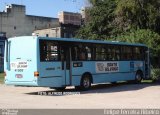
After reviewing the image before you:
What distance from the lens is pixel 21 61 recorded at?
21281mm

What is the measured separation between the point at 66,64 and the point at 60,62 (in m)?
→ 0.49

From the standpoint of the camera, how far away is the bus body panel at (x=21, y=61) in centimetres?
2077

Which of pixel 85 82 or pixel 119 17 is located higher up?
pixel 119 17

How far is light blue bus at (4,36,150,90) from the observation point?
20.8m

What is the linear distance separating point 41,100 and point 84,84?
5.58 metres

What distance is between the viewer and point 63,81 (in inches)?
869

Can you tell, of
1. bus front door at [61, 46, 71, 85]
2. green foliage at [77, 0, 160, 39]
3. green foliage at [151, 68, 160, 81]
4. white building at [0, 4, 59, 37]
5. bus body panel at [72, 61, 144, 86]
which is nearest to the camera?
bus front door at [61, 46, 71, 85]

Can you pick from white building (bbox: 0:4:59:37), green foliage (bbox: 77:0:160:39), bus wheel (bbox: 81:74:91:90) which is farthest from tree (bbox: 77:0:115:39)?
white building (bbox: 0:4:59:37)

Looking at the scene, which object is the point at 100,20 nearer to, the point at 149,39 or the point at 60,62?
the point at 149,39

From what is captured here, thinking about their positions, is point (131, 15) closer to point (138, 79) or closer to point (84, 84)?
point (138, 79)

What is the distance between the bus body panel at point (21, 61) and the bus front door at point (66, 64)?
196cm

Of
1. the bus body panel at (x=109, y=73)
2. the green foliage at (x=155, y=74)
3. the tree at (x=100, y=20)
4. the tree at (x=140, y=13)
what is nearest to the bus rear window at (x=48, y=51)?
the bus body panel at (x=109, y=73)

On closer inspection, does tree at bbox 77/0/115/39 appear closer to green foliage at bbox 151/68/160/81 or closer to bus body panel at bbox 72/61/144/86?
green foliage at bbox 151/68/160/81

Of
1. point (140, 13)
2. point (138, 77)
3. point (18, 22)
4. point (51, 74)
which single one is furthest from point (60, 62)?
point (18, 22)
